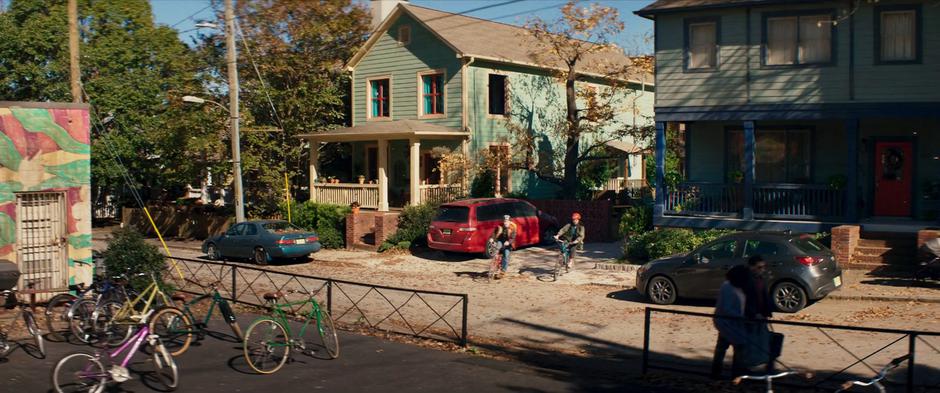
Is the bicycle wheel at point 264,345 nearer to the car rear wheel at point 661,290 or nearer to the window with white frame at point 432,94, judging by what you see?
the car rear wheel at point 661,290

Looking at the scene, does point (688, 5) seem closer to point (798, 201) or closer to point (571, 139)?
point (798, 201)

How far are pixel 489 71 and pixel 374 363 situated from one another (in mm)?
20361

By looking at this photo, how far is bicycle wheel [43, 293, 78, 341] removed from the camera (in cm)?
1363

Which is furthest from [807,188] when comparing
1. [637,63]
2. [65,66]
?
[65,66]

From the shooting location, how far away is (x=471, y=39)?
31.6m

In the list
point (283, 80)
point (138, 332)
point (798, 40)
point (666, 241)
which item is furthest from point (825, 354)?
point (283, 80)

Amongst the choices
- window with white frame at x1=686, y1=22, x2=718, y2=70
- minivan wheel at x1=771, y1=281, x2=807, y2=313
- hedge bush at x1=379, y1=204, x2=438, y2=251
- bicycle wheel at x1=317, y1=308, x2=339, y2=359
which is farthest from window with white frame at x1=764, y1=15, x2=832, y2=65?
bicycle wheel at x1=317, y1=308, x2=339, y2=359

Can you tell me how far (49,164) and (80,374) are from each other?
8.34 meters

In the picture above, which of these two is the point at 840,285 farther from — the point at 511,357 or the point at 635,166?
the point at 635,166

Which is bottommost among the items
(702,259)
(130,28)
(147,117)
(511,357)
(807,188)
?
(511,357)

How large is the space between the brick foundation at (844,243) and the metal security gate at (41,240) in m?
16.2

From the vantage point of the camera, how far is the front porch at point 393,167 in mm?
29438

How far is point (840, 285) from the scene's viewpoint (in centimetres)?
1577

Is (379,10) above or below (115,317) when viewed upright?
above
